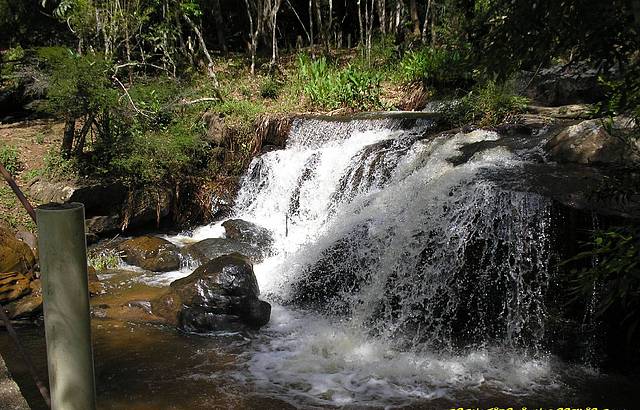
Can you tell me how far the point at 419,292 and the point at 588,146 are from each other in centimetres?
281

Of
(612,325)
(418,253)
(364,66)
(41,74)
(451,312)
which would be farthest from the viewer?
(364,66)

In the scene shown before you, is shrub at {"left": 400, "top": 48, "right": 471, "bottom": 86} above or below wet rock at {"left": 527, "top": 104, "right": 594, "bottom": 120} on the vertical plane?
above

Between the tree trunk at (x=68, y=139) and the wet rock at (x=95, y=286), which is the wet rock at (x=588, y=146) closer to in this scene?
the wet rock at (x=95, y=286)

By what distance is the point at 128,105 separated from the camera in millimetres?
10336

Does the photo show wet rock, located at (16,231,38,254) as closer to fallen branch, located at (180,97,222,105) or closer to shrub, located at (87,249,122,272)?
shrub, located at (87,249,122,272)

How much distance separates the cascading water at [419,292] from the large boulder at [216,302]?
303 millimetres

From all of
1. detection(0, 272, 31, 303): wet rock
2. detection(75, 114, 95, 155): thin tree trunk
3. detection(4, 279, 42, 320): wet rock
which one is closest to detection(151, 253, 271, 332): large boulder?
detection(4, 279, 42, 320): wet rock

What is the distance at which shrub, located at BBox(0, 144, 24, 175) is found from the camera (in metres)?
10.3

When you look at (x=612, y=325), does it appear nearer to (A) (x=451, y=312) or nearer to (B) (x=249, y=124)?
(A) (x=451, y=312)

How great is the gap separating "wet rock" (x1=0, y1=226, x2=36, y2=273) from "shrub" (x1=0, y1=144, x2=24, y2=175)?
10.7 ft

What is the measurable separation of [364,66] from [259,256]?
7.60 meters

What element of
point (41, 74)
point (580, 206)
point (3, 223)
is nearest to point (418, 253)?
point (580, 206)

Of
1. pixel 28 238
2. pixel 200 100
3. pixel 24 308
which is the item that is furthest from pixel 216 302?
pixel 200 100

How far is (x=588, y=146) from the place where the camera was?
7156mm
